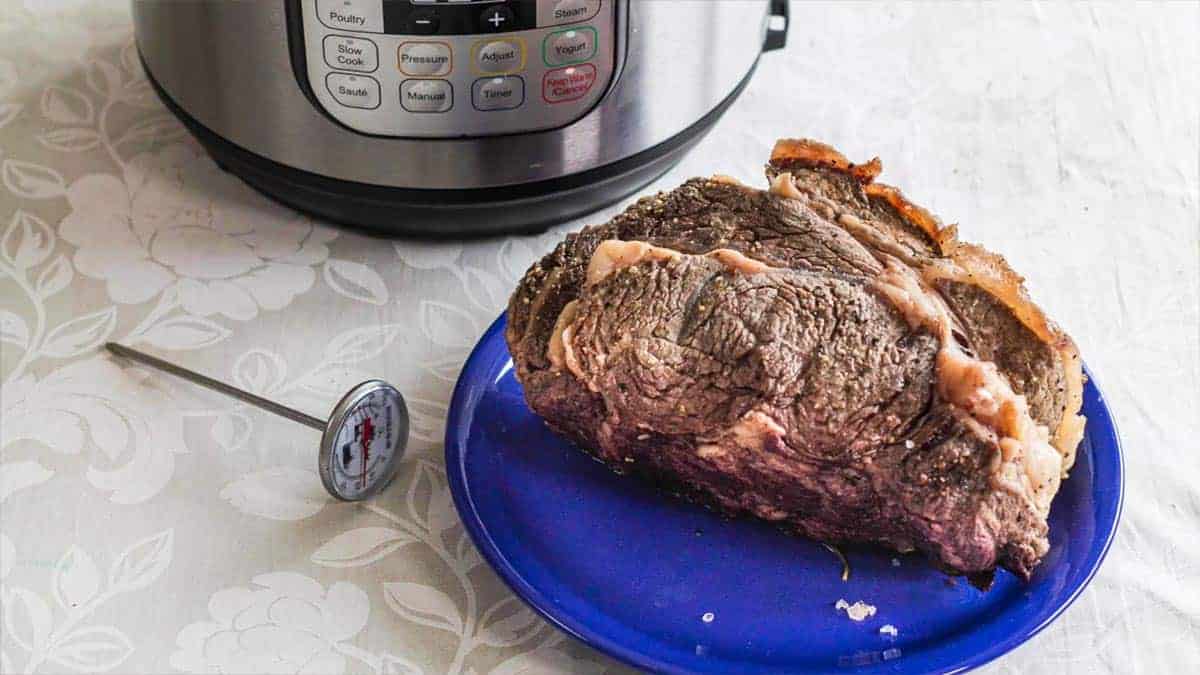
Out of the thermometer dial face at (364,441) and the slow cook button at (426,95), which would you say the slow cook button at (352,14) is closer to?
the slow cook button at (426,95)

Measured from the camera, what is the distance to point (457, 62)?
1.04 meters

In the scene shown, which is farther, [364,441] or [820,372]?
[364,441]

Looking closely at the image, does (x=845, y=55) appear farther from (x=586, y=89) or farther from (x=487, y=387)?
(x=487, y=387)

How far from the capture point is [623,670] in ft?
3.01

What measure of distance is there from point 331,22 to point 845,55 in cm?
74

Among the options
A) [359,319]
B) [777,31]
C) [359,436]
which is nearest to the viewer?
[359,436]

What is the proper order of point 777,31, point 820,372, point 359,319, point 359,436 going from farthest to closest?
point 777,31 < point 359,319 < point 359,436 < point 820,372

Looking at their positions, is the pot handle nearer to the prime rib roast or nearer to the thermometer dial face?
the prime rib roast

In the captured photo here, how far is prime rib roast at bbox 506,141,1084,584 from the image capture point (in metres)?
0.84

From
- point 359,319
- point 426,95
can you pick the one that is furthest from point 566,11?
point 359,319

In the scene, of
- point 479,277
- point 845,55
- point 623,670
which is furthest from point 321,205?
point 845,55

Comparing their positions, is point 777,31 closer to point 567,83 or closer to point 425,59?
point 567,83

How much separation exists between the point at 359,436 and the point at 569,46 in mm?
359

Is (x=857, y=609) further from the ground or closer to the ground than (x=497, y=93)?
closer to the ground
